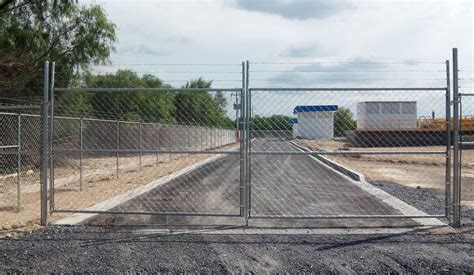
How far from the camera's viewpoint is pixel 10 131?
606 inches

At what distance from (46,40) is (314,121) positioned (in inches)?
598

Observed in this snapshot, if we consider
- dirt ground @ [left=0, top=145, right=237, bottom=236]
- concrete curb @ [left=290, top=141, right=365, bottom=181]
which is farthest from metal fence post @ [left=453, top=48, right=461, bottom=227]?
dirt ground @ [left=0, top=145, right=237, bottom=236]

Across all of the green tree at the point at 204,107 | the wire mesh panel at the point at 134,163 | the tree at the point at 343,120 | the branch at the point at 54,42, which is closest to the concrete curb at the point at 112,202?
the wire mesh panel at the point at 134,163

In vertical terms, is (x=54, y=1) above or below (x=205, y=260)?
above

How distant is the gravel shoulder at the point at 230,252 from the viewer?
19.8ft

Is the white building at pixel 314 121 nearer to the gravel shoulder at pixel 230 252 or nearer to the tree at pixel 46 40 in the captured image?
the gravel shoulder at pixel 230 252

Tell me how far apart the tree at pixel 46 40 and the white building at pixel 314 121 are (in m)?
10.7

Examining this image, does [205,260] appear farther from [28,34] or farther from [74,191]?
[28,34]

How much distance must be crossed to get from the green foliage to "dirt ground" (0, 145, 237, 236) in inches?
159

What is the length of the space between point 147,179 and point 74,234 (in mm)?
9331

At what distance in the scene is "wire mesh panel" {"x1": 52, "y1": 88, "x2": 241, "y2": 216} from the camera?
1006 cm

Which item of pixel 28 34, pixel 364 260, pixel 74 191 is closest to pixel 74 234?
pixel 364 260

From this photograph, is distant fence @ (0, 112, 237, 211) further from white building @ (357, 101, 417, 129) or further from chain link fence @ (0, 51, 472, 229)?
white building @ (357, 101, 417, 129)

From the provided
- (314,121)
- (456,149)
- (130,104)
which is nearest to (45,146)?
(314,121)
